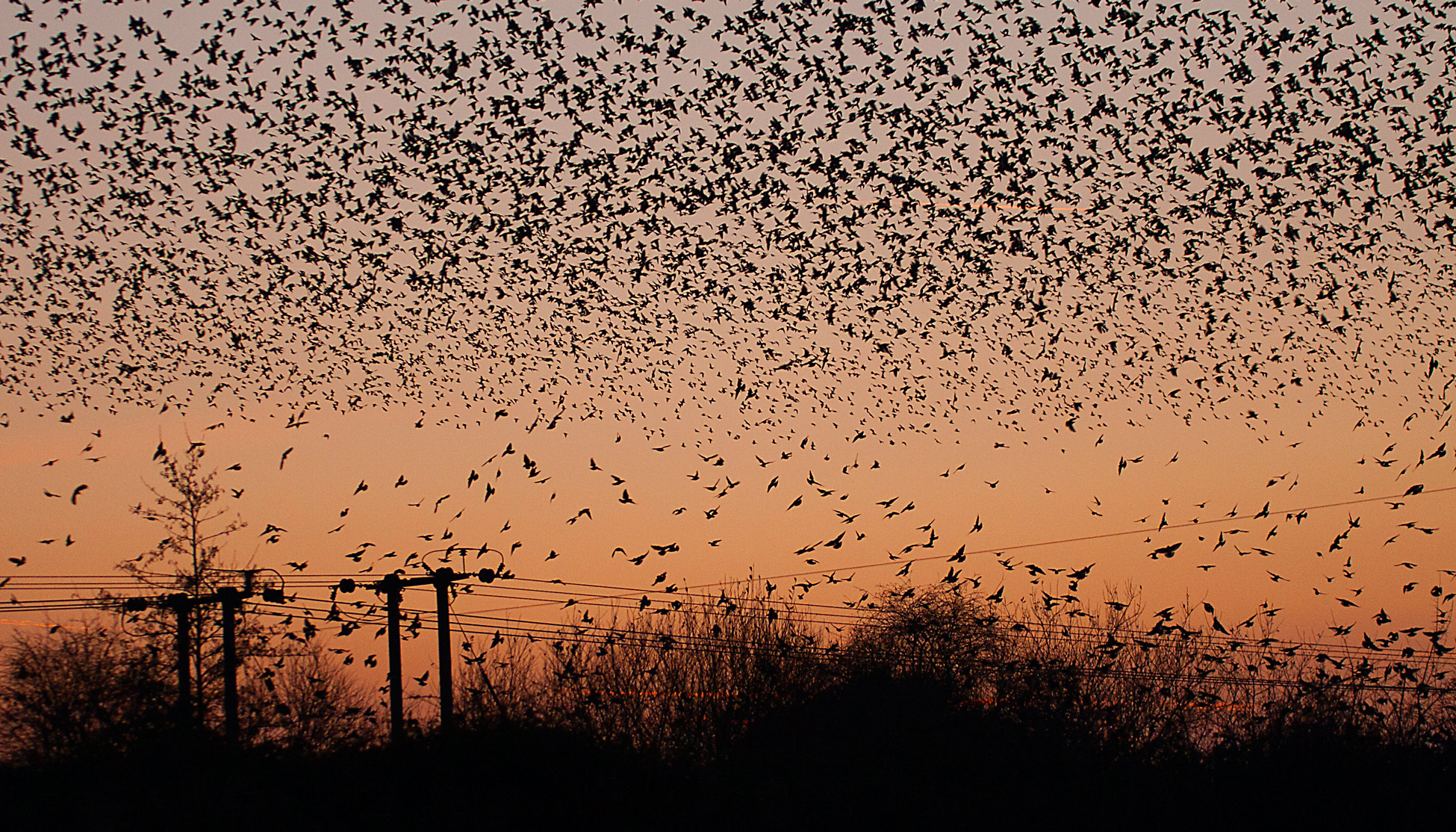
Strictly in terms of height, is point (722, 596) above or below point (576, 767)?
above

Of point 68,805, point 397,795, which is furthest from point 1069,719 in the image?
point 68,805

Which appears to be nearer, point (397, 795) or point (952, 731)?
point (397, 795)

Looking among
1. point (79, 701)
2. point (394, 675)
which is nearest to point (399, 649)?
point (394, 675)

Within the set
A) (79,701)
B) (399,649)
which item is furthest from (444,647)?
(79,701)

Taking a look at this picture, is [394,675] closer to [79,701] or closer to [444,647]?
[444,647]

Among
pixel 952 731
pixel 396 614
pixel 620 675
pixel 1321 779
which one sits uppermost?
pixel 396 614

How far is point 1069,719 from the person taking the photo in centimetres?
2745

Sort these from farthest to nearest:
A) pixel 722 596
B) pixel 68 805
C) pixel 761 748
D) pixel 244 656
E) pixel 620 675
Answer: pixel 244 656, pixel 722 596, pixel 620 675, pixel 761 748, pixel 68 805

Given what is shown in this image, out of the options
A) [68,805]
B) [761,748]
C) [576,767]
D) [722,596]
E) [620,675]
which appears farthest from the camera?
[722,596]

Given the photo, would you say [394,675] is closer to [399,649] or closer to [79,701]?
[399,649]

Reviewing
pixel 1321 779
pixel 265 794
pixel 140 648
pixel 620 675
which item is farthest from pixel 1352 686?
pixel 140 648

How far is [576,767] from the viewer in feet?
76.3

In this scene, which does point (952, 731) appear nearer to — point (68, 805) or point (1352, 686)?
point (1352, 686)

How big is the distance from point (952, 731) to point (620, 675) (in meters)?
7.86
